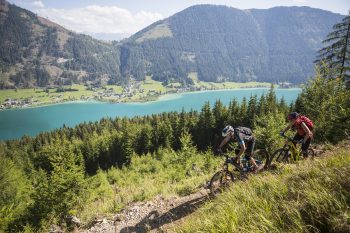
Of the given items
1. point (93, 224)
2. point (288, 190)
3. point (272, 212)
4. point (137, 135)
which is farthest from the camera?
point (137, 135)

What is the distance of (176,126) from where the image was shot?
71750 millimetres

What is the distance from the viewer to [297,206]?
14.3ft

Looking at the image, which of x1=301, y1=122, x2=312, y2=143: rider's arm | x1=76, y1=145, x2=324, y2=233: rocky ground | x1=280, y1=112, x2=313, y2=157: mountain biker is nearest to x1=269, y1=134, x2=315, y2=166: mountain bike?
x1=280, y1=112, x2=313, y2=157: mountain biker

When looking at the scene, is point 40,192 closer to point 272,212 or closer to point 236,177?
point 236,177

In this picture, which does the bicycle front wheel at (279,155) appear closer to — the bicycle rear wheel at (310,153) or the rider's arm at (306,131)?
the bicycle rear wheel at (310,153)

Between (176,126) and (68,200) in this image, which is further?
(176,126)

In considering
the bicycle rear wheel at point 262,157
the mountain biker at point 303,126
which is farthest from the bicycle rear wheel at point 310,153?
the bicycle rear wheel at point 262,157

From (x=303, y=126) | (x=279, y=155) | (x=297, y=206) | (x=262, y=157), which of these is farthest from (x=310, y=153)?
(x=297, y=206)

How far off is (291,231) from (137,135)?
7179 centimetres

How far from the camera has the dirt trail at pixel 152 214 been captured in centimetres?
1021

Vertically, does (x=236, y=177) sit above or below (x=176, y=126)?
above

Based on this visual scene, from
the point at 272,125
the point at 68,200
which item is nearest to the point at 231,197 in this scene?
the point at 68,200

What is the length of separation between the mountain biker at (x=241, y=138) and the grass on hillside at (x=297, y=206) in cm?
397

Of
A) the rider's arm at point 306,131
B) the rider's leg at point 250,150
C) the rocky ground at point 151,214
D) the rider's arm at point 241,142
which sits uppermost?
the rider's arm at point 306,131
